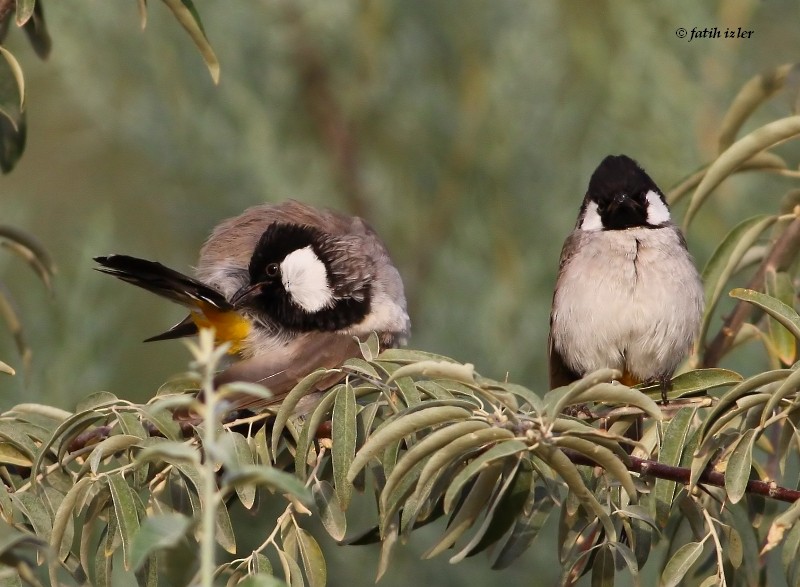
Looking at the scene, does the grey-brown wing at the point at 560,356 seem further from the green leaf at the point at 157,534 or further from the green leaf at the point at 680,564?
the green leaf at the point at 157,534

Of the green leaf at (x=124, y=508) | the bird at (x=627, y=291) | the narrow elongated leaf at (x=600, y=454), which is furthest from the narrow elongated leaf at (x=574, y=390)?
the bird at (x=627, y=291)

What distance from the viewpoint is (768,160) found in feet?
7.21

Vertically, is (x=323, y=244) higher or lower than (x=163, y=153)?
lower

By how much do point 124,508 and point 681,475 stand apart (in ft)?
2.37

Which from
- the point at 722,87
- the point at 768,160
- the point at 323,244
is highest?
the point at 722,87

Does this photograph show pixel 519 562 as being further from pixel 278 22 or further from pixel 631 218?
pixel 278 22

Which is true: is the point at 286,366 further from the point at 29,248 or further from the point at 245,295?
the point at 29,248

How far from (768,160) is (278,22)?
6.26 feet

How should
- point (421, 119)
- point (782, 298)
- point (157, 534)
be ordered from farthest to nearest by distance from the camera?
point (421, 119)
point (782, 298)
point (157, 534)

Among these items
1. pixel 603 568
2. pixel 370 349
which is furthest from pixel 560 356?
pixel 603 568

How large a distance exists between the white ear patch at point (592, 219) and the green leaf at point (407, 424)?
4.61 ft

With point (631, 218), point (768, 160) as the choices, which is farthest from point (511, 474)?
point (631, 218)

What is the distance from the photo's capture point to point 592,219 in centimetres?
271

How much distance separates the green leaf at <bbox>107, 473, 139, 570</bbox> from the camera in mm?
1423
